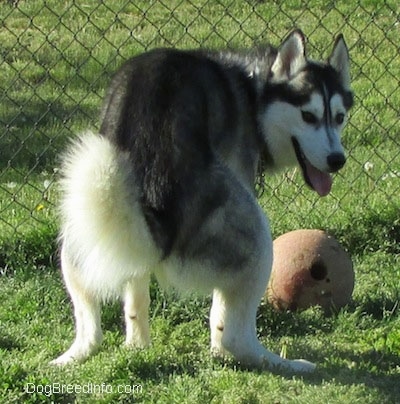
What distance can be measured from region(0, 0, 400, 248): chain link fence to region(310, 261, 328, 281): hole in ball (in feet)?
2.85

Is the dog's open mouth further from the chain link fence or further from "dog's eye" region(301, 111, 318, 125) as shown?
the chain link fence

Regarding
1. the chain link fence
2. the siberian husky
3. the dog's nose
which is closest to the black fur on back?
the siberian husky

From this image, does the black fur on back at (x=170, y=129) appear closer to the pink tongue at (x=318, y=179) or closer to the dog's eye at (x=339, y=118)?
the pink tongue at (x=318, y=179)

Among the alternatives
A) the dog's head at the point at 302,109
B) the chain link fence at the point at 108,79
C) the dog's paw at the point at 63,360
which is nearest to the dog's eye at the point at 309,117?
the dog's head at the point at 302,109

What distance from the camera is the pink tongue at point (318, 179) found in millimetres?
4941

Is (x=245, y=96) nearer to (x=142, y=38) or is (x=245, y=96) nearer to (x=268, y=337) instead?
(x=268, y=337)

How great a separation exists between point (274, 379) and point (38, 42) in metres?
5.96

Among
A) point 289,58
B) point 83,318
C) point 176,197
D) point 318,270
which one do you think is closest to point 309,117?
point 289,58

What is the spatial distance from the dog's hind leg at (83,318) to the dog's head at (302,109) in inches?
42.2

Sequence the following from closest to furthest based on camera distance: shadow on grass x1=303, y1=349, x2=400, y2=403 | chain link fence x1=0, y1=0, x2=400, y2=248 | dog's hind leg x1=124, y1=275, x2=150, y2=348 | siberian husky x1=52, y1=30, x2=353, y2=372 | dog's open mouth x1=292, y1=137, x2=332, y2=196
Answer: siberian husky x1=52, y1=30, x2=353, y2=372, shadow on grass x1=303, y1=349, x2=400, y2=403, dog's hind leg x1=124, y1=275, x2=150, y2=348, dog's open mouth x1=292, y1=137, x2=332, y2=196, chain link fence x1=0, y1=0, x2=400, y2=248

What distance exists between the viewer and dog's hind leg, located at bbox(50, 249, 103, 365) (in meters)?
4.52

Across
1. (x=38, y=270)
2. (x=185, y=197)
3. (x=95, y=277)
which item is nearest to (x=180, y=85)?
(x=185, y=197)

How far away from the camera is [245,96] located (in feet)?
15.7

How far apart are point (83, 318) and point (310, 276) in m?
1.12
